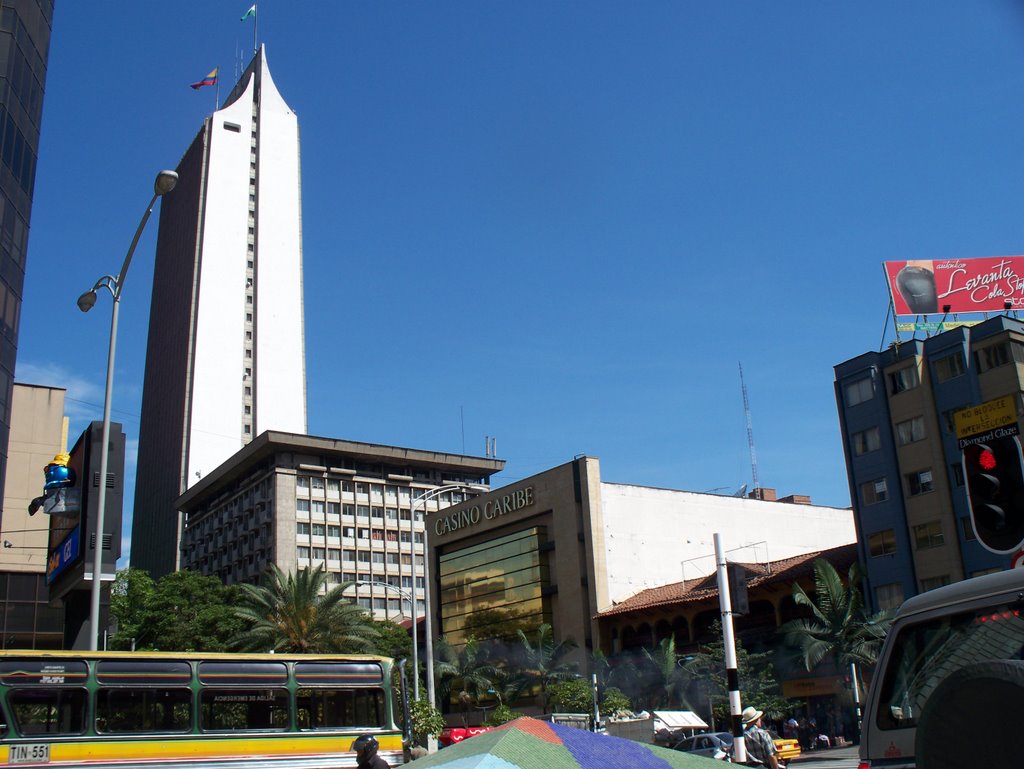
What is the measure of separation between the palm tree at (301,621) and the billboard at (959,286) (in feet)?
103

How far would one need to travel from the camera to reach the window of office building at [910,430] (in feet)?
149

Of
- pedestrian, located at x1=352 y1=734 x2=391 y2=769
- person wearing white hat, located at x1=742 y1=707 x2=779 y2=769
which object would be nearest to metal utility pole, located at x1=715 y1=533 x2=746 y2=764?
person wearing white hat, located at x1=742 y1=707 x2=779 y2=769

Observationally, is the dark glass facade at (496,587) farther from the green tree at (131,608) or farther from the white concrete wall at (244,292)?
the white concrete wall at (244,292)

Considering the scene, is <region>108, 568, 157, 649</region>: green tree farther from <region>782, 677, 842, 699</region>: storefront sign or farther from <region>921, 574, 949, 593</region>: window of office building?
<region>921, 574, 949, 593</region>: window of office building

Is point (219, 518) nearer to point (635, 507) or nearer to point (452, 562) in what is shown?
point (452, 562)

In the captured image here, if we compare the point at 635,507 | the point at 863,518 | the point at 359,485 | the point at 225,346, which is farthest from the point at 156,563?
the point at 863,518

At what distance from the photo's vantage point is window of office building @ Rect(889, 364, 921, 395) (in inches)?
1805

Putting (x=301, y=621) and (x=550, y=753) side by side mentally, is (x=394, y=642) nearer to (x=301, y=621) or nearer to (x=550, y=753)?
(x=301, y=621)

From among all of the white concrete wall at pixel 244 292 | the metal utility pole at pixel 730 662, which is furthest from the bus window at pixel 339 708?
the white concrete wall at pixel 244 292

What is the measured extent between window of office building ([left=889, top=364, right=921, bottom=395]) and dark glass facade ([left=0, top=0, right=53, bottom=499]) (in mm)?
37212

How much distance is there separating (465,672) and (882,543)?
26.1 metres

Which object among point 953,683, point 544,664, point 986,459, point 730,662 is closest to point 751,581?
point 544,664

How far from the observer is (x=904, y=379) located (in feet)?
152

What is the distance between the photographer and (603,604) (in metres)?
59.7
